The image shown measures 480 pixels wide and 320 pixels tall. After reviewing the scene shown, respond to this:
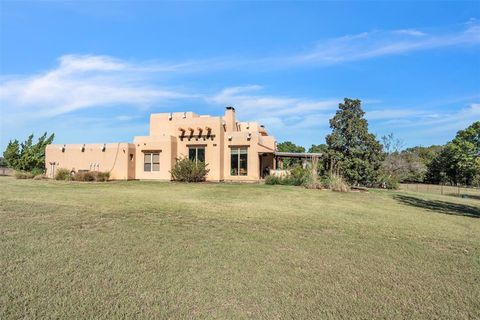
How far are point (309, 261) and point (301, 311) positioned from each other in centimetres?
156

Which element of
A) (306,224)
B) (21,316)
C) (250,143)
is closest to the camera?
(21,316)

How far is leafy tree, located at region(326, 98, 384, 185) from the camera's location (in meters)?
19.9

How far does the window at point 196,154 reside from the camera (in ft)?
78.1

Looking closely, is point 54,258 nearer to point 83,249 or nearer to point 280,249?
point 83,249

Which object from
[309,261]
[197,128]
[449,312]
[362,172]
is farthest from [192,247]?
[197,128]

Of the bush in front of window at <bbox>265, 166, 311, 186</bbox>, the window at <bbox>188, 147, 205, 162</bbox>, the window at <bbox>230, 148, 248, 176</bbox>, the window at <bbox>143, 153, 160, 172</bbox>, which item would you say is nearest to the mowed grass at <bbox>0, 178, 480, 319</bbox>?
the bush in front of window at <bbox>265, 166, 311, 186</bbox>

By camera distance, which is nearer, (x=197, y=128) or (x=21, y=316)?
(x=21, y=316)

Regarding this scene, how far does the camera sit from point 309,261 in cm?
480

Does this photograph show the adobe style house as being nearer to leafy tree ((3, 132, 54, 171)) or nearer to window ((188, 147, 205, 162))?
window ((188, 147, 205, 162))

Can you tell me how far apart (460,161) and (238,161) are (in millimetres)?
33276

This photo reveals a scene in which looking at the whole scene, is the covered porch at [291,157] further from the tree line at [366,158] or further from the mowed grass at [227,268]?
the mowed grass at [227,268]

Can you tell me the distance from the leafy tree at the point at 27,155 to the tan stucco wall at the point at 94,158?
2.67m

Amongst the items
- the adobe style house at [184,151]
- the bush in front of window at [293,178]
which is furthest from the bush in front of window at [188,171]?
the bush in front of window at [293,178]

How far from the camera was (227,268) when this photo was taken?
4387mm
